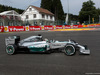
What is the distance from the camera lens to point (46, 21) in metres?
53.3

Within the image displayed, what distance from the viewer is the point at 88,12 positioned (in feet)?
226

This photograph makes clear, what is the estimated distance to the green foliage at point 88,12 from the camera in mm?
69000

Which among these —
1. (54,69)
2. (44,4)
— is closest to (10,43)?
(54,69)

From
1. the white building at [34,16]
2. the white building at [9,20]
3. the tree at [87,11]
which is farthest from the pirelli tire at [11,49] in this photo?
the tree at [87,11]

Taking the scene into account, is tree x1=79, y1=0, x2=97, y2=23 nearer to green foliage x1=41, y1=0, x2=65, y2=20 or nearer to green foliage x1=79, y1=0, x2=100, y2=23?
green foliage x1=79, y1=0, x2=100, y2=23

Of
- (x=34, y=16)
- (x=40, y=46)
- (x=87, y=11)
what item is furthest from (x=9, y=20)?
(x=87, y=11)

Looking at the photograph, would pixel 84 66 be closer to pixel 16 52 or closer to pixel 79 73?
pixel 79 73

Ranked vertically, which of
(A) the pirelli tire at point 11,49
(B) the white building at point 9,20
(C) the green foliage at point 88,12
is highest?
(C) the green foliage at point 88,12

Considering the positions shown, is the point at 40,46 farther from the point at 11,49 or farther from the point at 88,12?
the point at 88,12

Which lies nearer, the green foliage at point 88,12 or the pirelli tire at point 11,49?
the pirelli tire at point 11,49

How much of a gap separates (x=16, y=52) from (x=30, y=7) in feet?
A: 152

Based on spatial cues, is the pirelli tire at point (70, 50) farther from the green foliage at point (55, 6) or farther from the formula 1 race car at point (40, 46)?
the green foliage at point (55, 6)

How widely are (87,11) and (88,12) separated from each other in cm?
130

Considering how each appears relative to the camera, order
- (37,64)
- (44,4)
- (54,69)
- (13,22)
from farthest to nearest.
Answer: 1. (44,4)
2. (13,22)
3. (37,64)
4. (54,69)
